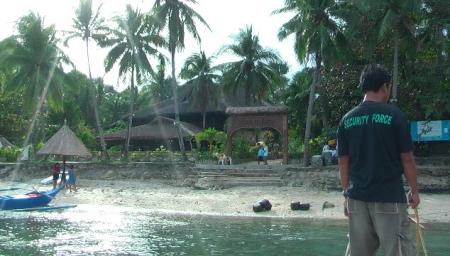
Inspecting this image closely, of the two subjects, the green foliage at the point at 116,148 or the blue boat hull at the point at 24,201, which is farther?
the green foliage at the point at 116,148

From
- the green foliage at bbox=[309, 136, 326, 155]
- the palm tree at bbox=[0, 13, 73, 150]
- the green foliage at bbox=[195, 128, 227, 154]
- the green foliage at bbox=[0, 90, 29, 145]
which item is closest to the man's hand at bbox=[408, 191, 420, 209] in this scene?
the green foliage at bbox=[309, 136, 326, 155]

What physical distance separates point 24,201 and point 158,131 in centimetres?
2102

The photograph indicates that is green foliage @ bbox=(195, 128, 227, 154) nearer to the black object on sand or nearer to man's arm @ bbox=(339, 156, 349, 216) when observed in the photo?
the black object on sand

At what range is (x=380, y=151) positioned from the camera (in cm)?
405

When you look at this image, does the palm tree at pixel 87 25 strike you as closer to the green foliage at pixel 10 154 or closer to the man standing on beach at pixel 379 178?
the green foliage at pixel 10 154

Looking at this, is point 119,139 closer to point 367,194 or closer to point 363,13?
point 363,13

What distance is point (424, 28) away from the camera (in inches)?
1014

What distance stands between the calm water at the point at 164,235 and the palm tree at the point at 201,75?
77.4ft

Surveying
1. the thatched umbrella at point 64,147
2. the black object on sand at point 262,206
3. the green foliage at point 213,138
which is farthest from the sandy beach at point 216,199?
the green foliage at point 213,138

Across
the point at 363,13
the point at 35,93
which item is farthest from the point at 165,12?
the point at 363,13

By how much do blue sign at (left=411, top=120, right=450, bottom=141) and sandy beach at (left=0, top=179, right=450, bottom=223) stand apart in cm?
501

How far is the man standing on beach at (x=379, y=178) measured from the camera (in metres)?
4.02

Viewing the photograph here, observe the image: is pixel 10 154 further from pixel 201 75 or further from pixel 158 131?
pixel 201 75

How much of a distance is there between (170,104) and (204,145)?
8.09 m
